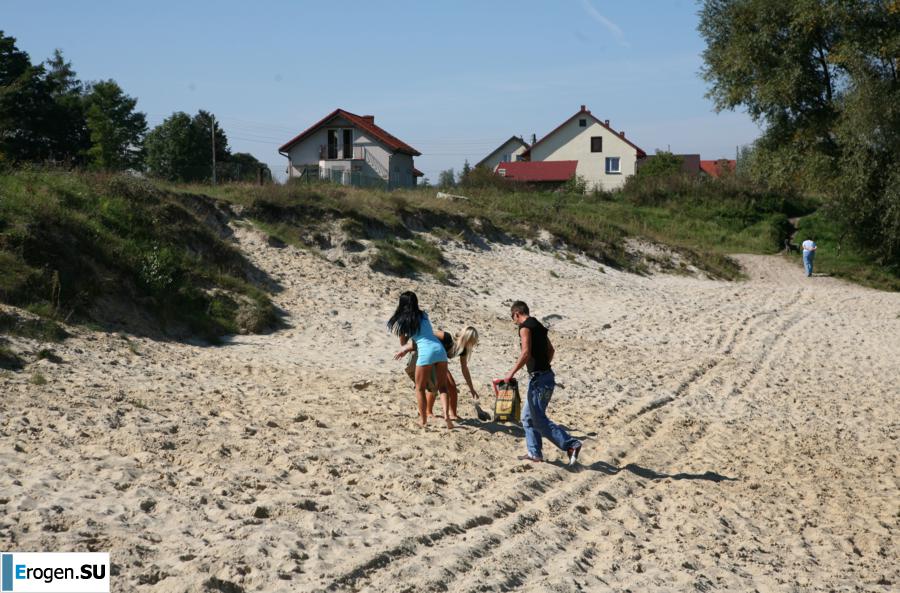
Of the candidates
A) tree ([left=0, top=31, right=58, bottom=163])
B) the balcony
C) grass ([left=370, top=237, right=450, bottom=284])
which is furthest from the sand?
the balcony

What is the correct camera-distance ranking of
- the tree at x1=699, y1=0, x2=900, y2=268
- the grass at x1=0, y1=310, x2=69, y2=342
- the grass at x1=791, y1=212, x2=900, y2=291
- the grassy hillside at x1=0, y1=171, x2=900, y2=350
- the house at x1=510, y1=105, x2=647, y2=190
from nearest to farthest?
1. the grass at x1=0, y1=310, x2=69, y2=342
2. the grassy hillside at x1=0, y1=171, x2=900, y2=350
3. the tree at x1=699, y1=0, x2=900, y2=268
4. the grass at x1=791, y1=212, x2=900, y2=291
5. the house at x1=510, y1=105, x2=647, y2=190

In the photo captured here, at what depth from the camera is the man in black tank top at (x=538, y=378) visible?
904cm

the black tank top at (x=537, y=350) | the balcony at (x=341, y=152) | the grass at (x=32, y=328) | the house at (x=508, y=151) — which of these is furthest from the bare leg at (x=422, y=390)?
the house at (x=508, y=151)

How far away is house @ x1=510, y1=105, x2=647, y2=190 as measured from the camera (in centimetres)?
6731

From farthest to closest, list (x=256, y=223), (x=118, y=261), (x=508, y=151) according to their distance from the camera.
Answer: (x=508, y=151), (x=256, y=223), (x=118, y=261)

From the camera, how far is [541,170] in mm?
66000

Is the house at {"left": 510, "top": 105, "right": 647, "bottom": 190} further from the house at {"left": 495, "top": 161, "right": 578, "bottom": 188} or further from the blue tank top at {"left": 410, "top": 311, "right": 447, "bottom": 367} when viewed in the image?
the blue tank top at {"left": 410, "top": 311, "right": 447, "bottom": 367}

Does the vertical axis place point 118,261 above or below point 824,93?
below

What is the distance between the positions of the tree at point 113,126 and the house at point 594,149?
2730 cm

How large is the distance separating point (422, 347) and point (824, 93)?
1054 inches

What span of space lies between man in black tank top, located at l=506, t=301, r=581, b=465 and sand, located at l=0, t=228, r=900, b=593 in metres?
0.36

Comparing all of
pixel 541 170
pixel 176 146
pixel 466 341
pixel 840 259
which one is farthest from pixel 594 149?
pixel 466 341

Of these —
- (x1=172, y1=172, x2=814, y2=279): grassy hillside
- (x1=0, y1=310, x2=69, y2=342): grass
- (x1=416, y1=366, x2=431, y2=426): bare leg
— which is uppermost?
(x1=172, y1=172, x2=814, y2=279): grassy hillside

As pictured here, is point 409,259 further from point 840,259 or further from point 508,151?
point 508,151
